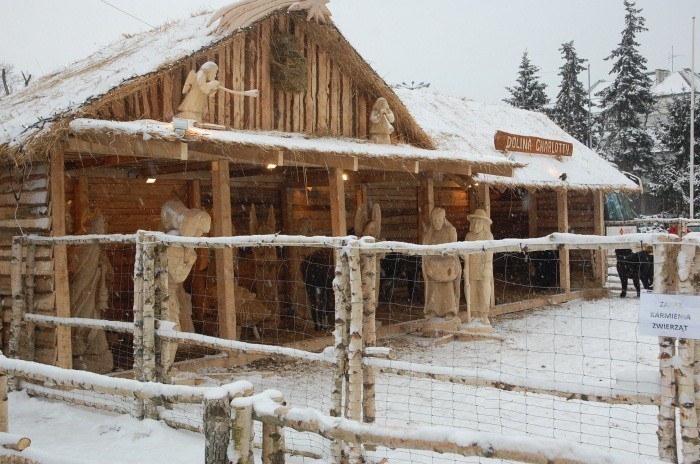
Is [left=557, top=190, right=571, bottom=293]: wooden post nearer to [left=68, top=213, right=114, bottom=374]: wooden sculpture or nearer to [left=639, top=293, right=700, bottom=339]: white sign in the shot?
[left=68, top=213, right=114, bottom=374]: wooden sculpture

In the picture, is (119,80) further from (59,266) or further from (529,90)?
(529,90)

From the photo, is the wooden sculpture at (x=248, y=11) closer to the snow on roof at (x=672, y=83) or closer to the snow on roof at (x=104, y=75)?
the snow on roof at (x=104, y=75)

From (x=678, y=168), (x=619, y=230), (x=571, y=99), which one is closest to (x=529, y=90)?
(x=571, y=99)

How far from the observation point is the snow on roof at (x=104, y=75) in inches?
288

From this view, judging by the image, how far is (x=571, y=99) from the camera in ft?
128

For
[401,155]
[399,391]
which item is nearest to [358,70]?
[401,155]

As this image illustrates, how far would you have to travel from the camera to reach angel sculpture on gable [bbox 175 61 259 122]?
869cm

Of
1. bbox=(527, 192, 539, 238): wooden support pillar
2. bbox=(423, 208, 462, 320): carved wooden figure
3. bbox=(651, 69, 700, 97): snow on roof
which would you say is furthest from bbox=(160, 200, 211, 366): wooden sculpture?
bbox=(651, 69, 700, 97): snow on roof

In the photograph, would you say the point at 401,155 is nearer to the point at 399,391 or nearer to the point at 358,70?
the point at 358,70

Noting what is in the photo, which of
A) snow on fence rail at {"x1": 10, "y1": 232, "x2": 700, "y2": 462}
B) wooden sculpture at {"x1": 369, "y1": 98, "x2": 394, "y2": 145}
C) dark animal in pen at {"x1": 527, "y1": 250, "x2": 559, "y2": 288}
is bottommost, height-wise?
dark animal in pen at {"x1": 527, "y1": 250, "x2": 559, "y2": 288}

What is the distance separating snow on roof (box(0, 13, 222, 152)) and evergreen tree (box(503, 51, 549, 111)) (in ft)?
101

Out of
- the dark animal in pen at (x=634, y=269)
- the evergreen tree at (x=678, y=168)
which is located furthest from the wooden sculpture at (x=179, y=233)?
the evergreen tree at (x=678, y=168)

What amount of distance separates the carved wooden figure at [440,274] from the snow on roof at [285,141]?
1.21 metres

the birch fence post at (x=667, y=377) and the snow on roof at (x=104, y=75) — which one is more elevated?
the snow on roof at (x=104, y=75)
